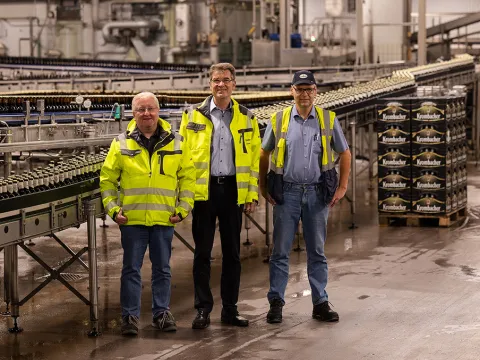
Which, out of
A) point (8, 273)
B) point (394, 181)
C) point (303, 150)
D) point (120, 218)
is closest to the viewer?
point (120, 218)

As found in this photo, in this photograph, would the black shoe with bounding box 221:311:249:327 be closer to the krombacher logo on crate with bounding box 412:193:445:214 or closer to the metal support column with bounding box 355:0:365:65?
the krombacher logo on crate with bounding box 412:193:445:214

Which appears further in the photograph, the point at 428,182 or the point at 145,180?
the point at 428,182

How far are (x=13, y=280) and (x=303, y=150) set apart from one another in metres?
2.26

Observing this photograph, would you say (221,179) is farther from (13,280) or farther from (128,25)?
(128,25)

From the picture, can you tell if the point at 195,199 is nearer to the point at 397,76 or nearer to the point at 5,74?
Answer: the point at 397,76

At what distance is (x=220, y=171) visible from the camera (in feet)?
24.1

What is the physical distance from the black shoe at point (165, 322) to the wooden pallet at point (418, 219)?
215 inches

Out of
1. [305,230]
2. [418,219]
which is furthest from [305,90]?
[418,219]

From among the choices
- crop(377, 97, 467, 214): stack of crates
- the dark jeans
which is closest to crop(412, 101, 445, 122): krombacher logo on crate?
crop(377, 97, 467, 214): stack of crates

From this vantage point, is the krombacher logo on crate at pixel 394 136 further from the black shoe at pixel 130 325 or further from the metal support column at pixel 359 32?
the metal support column at pixel 359 32

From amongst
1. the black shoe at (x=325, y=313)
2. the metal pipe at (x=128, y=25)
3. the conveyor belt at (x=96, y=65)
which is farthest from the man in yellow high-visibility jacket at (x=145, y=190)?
the metal pipe at (x=128, y=25)

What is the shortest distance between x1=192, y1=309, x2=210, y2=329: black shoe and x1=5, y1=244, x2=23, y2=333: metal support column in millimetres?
1232

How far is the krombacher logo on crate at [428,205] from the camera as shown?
12.1 metres

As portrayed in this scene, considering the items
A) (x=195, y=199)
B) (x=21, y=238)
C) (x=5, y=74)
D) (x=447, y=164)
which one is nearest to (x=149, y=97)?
(x=195, y=199)
